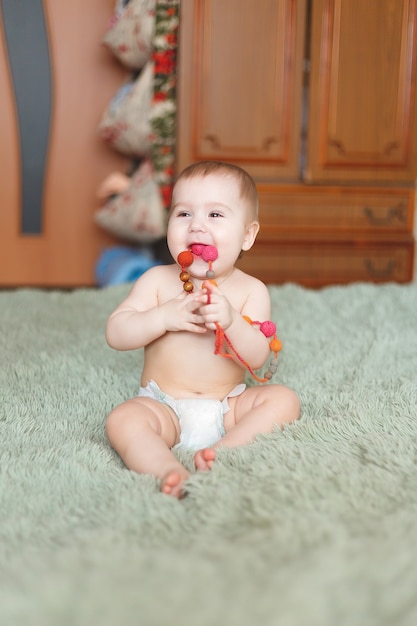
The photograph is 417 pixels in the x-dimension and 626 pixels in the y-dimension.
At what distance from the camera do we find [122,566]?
0.56 m

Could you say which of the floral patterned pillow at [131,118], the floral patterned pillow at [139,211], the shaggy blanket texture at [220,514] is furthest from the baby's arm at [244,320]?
the floral patterned pillow at [131,118]

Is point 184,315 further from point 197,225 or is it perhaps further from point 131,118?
point 131,118

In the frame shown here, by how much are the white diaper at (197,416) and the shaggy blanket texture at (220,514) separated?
7cm

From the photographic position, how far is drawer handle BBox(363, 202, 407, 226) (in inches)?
92.4

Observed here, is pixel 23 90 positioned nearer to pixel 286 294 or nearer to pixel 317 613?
pixel 286 294

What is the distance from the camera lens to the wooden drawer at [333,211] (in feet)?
7.45

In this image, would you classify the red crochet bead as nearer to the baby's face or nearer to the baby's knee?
the baby's face

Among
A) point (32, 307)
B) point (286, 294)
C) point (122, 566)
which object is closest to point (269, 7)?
point (286, 294)

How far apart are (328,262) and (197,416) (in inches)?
58.4

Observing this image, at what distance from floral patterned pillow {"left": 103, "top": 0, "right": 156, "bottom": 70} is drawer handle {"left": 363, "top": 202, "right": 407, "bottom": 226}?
0.93 meters

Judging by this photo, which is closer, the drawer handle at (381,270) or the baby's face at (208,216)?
the baby's face at (208,216)

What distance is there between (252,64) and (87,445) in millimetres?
1662

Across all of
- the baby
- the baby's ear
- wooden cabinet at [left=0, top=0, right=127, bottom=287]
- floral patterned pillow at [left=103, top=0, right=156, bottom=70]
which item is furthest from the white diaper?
wooden cabinet at [left=0, top=0, right=127, bottom=287]

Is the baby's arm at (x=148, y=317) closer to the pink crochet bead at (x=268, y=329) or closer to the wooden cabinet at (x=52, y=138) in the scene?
the pink crochet bead at (x=268, y=329)
